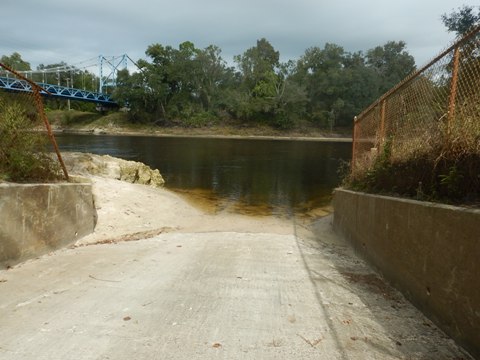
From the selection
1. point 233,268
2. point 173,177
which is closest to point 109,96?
point 173,177

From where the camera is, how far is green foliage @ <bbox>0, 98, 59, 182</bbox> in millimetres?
5613

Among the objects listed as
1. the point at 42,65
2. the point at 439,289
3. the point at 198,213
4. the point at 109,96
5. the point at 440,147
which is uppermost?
the point at 42,65

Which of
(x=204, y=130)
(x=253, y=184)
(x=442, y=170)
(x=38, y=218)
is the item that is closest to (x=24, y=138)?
(x=38, y=218)

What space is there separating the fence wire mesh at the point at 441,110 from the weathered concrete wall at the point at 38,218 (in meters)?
5.08

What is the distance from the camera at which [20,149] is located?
234 inches

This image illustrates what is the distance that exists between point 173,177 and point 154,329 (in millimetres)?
17828

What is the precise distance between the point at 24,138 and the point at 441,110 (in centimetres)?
599

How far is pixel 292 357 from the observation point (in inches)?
110

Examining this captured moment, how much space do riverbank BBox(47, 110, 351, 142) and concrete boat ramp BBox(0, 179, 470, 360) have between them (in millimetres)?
66290

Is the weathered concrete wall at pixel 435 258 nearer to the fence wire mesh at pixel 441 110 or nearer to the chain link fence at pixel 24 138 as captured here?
the fence wire mesh at pixel 441 110

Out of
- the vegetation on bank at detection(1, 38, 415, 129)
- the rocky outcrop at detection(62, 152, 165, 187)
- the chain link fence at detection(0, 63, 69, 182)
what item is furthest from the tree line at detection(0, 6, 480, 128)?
the chain link fence at detection(0, 63, 69, 182)

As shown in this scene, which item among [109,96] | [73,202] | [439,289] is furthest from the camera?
[109,96]

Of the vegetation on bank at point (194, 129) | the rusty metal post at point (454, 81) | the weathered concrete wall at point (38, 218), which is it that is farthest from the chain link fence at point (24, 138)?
the vegetation on bank at point (194, 129)

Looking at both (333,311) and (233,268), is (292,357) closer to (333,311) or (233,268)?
(333,311)
